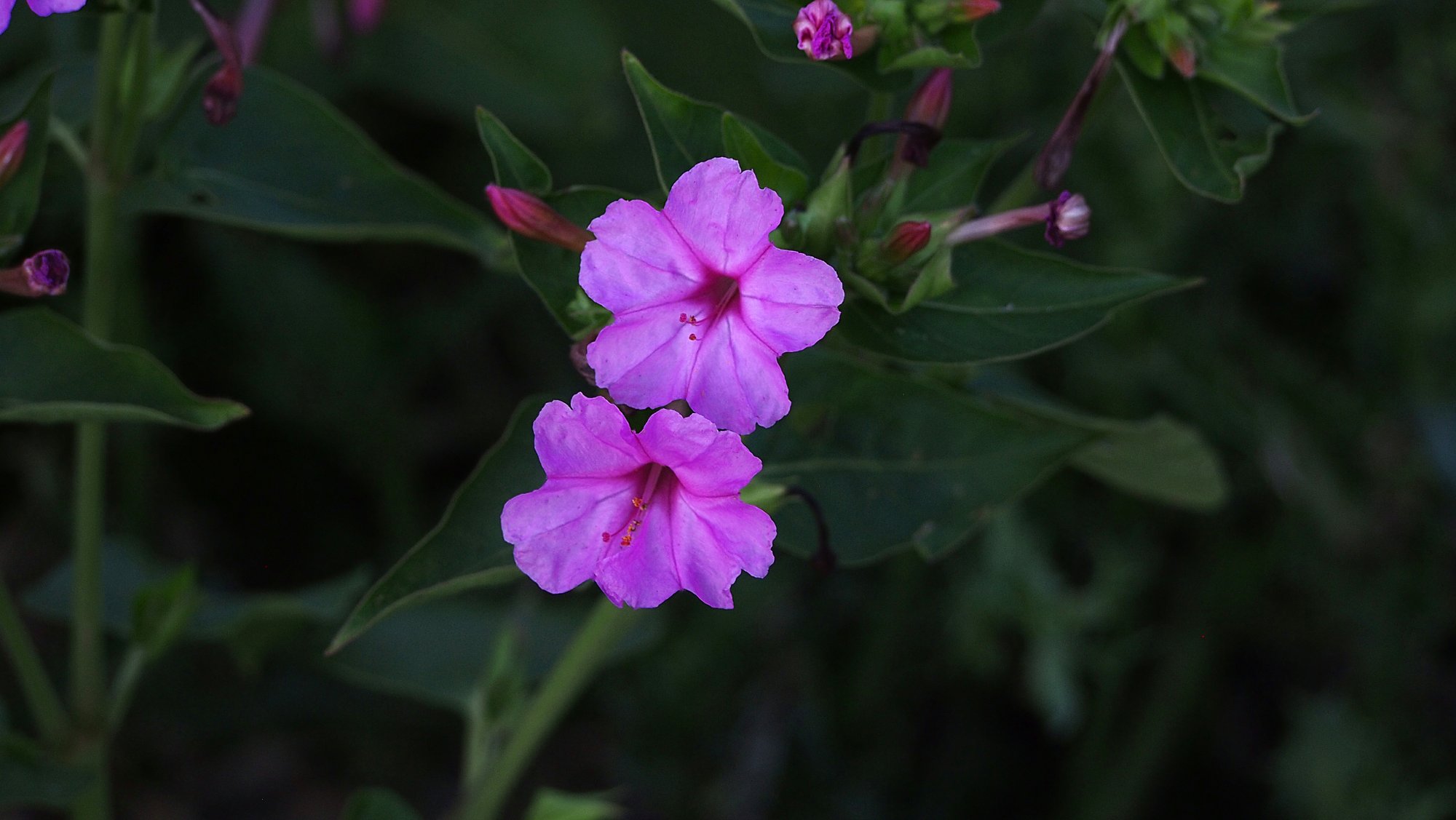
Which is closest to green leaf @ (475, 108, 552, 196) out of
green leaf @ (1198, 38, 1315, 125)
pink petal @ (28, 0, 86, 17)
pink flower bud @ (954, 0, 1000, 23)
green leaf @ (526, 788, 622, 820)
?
pink petal @ (28, 0, 86, 17)

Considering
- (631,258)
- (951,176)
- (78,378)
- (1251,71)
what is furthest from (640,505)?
(1251,71)

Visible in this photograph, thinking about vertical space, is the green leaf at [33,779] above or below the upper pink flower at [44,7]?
below

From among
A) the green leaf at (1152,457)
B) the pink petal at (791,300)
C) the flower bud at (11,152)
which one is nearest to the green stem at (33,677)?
the flower bud at (11,152)

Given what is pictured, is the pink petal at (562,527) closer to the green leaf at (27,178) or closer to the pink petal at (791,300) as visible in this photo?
the pink petal at (791,300)

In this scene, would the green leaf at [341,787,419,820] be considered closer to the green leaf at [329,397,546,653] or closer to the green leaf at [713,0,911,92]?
the green leaf at [329,397,546,653]

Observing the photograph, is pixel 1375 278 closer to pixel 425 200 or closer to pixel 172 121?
pixel 425 200

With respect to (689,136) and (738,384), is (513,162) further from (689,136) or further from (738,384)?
(738,384)

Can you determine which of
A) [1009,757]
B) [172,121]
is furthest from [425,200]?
[1009,757]
